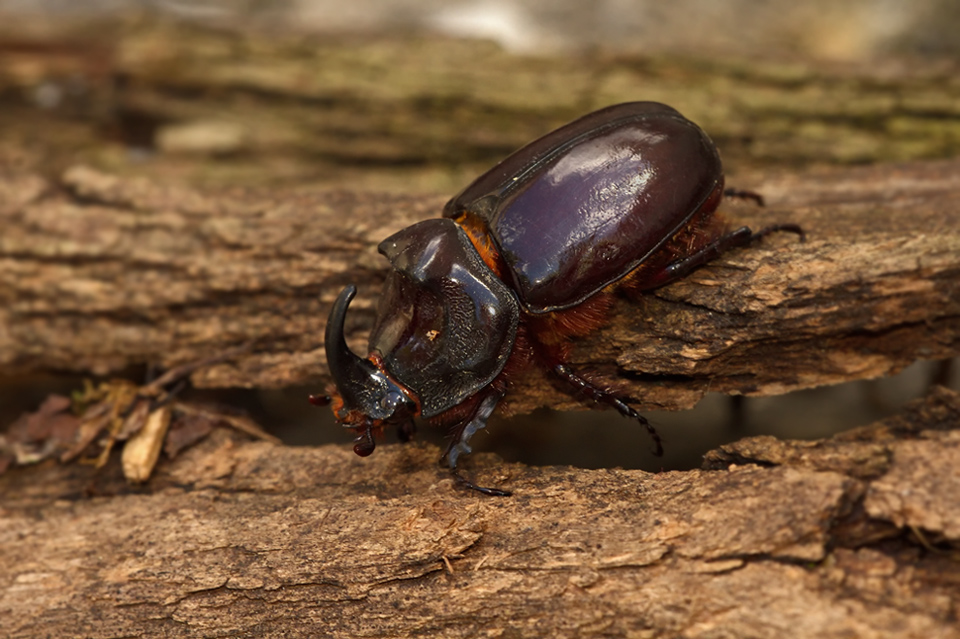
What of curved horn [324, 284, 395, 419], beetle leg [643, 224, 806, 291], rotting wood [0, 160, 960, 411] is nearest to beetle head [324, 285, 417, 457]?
curved horn [324, 284, 395, 419]

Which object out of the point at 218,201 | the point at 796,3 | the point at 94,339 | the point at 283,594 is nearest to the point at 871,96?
the point at 796,3

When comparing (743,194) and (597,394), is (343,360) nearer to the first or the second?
(597,394)

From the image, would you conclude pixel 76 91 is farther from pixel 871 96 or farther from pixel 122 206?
pixel 871 96

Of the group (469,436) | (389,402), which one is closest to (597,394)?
(469,436)

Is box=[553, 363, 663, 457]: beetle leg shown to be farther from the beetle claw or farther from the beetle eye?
the beetle claw

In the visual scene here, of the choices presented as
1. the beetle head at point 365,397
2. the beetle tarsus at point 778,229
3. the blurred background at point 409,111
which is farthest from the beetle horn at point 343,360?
the beetle tarsus at point 778,229

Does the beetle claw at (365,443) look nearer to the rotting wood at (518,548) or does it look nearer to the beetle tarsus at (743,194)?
the rotting wood at (518,548)
